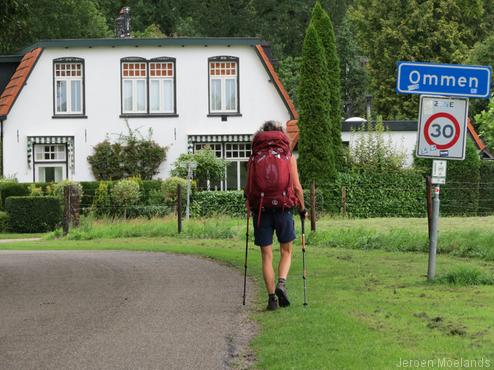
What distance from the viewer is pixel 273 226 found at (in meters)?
11.6

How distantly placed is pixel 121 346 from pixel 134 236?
19.7 metres

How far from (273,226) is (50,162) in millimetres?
36206

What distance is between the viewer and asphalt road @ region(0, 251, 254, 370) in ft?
29.4

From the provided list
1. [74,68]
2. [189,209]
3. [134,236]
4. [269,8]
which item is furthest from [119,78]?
[269,8]

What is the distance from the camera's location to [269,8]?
74.2 m

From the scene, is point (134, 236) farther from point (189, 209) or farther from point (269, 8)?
point (269, 8)

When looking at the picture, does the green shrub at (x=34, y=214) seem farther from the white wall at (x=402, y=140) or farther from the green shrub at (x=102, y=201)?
the white wall at (x=402, y=140)

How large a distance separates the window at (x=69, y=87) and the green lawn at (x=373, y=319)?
30.8m

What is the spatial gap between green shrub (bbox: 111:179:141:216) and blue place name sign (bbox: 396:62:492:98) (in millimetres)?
24156

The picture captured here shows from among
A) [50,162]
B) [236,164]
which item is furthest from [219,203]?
[50,162]

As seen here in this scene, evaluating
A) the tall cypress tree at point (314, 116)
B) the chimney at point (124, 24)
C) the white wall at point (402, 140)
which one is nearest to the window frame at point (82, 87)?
the chimney at point (124, 24)

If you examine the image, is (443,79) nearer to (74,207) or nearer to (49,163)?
(74,207)

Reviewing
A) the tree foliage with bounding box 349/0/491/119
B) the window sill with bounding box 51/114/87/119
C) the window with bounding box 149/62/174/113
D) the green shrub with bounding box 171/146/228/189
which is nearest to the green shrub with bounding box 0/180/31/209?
the green shrub with bounding box 171/146/228/189

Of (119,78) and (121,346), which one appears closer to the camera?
(121,346)
